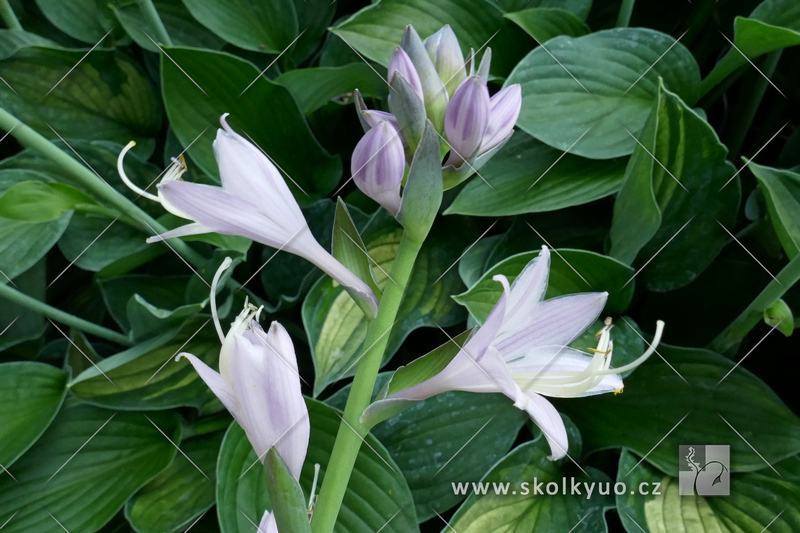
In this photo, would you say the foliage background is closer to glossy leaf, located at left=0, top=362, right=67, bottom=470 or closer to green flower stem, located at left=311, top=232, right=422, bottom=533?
glossy leaf, located at left=0, top=362, right=67, bottom=470

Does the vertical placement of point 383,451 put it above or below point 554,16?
below

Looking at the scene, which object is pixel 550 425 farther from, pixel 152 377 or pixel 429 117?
pixel 152 377

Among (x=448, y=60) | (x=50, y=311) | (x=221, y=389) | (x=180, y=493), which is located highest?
(x=448, y=60)

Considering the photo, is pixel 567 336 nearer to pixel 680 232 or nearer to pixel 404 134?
pixel 404 134

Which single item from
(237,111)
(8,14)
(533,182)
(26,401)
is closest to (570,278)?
(533,182)

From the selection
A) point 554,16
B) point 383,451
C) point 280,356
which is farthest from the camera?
point 554,16

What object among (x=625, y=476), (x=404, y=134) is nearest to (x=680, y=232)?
(x=625, y=476)
